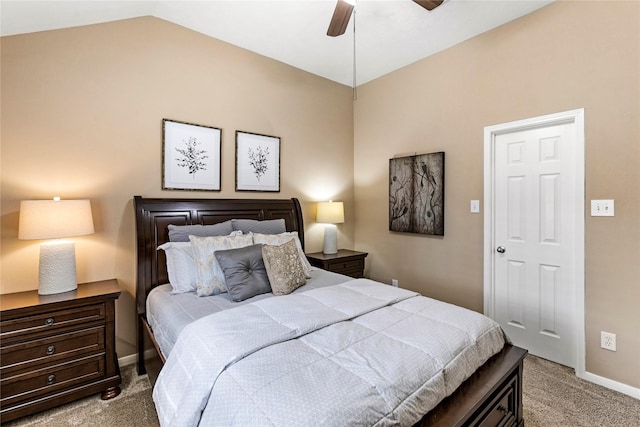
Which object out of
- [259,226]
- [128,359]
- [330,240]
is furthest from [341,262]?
[128,359]

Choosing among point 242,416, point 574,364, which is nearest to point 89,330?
point 242,416

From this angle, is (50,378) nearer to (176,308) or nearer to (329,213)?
(176,308)

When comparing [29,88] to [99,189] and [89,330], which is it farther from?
[89,330]

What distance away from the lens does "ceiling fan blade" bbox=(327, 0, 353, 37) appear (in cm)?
197

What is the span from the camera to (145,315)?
7.92ft

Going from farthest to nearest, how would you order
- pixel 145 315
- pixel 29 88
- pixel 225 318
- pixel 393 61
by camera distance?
pixel 393 61 → pixel 145 315 → pixel 29 88 → pixel 225 318

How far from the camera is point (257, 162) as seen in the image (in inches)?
131

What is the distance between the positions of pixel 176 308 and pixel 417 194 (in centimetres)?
268

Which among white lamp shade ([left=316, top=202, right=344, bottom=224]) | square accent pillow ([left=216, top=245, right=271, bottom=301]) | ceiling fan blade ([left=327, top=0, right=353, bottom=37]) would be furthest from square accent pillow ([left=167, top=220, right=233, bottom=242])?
ceiling fan blade ([left=327, top=0, right=353, bottom=37])

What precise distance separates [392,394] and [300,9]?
282 centimetres

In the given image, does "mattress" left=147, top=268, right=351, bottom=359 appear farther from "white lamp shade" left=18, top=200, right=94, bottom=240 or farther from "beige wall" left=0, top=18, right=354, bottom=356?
"white lamp shade" left=18, top=200, right=94, bottom=240

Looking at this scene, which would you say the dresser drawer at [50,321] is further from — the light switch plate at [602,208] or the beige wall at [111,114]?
the light switch plate at [602,208]

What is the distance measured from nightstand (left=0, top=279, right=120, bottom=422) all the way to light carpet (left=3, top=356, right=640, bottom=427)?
9 centimetres

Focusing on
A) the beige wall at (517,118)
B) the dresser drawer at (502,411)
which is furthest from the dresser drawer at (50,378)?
the beige wall at (517,118)
